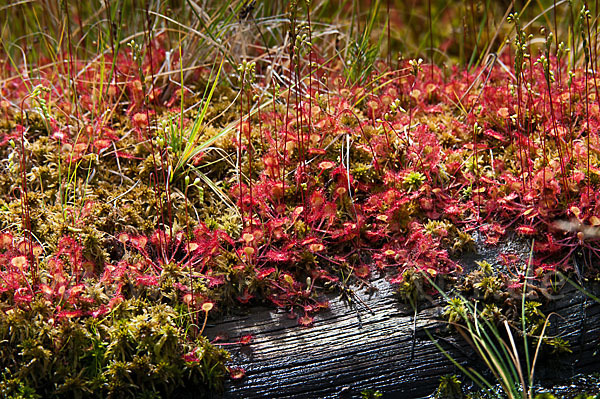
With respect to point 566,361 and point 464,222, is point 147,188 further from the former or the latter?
point 566,361

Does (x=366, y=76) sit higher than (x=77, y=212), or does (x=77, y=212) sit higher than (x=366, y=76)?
(x=366, y=76)

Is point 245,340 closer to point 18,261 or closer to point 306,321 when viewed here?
point 306,321

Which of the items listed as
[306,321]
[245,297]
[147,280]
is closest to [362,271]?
[306,321]

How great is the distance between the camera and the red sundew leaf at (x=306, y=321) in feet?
8.18

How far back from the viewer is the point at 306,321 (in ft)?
8.19

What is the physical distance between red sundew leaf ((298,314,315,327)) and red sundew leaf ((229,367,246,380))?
0.32m

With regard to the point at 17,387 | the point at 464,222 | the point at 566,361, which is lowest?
the point at 566,361

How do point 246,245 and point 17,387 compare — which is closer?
point 17,387

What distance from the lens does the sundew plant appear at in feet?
7.69

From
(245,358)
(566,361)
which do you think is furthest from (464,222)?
(245,358)

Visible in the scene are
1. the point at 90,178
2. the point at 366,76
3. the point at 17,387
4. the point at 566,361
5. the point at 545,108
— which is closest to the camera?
the point at 17,387

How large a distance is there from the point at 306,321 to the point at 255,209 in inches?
25.6

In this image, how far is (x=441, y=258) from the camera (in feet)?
8.61

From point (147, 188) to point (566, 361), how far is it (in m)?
2.10
